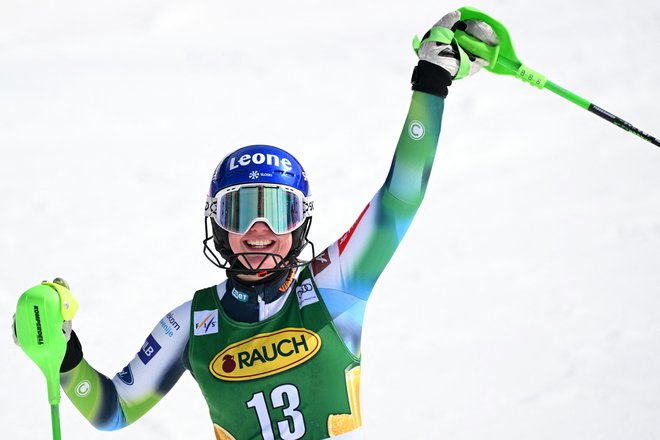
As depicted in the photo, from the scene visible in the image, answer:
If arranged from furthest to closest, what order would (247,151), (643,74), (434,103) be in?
(643,74), (247,151), (434,103)

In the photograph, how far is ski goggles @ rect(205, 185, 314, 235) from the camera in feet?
11.3

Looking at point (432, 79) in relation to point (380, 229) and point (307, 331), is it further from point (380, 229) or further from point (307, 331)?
point (307, 331)

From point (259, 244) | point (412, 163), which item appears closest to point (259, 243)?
point (259, 244)

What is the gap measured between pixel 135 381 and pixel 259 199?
788 mm

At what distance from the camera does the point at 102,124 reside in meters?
7.88

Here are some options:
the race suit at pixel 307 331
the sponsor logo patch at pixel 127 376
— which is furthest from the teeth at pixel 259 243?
the sponsor logo patch at pixel 127 376

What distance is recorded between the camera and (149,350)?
12.2 ft

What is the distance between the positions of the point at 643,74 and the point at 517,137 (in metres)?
1.22

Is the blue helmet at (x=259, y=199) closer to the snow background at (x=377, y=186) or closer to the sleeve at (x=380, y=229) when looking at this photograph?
the sleeve at (x=380, y=229)

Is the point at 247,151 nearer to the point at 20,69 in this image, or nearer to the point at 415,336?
the point at 415,336

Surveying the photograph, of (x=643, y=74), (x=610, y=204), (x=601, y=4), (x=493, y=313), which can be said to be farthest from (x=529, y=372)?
(x=601, y=4)

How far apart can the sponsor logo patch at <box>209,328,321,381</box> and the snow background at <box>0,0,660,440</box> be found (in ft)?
6.40

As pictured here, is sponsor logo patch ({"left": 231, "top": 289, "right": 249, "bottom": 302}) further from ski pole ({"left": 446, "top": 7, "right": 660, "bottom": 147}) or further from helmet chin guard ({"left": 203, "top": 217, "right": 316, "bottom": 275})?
ski pole ({"left": 446, "top": 7, "right": 660, "bottom": 147})

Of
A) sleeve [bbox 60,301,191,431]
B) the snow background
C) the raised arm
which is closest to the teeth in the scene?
A: the raised arm
